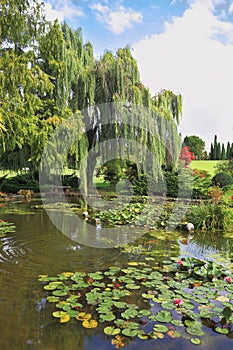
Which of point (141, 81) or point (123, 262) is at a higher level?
point (141, 81)

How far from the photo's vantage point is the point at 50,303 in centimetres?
279

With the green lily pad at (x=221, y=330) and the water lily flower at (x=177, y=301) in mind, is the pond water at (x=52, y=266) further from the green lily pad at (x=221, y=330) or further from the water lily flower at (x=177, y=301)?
the water lily flower at (x=177, y=301)

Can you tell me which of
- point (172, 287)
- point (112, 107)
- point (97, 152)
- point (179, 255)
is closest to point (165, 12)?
point (112, 107)

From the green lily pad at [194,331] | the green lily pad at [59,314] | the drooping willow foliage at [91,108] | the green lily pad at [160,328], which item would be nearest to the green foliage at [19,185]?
the drooping willow foliage at [91,108]

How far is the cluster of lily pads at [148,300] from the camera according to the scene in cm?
239

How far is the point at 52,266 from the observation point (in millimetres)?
3836

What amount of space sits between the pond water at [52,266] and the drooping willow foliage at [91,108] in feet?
11.6

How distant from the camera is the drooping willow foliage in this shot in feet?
30.2

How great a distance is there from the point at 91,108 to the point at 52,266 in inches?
317

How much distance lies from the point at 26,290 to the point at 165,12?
9008 millimetres

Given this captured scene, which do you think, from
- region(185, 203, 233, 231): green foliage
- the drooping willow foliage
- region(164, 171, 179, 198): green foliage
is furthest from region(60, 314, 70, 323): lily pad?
region(164, 171, 179, 198): green foliage

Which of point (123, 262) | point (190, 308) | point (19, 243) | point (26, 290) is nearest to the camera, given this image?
point (190, 308)

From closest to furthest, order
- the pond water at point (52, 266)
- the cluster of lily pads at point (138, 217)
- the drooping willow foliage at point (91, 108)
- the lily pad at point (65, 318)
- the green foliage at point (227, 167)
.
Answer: the pond water at point (52, 266) < the lily pad at point (65, 318) < the cluster of lily pads at point (138, 217) < the drooping willow foliage at point (91, 108) < the green foliage at point (227, 167)

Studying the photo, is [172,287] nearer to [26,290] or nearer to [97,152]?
[26,290]
